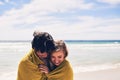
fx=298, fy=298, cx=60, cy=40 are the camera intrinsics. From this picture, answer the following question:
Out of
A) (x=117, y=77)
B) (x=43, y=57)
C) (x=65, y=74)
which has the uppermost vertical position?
(x=43, y=57)

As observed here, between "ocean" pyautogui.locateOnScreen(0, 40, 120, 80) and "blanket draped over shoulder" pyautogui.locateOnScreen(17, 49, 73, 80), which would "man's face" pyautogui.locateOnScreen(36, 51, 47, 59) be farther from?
"ocean" pyautogui.locateOnScreen(0, 40, 120, 80)

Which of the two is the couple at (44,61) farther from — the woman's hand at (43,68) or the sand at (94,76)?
the sand at (94,76)

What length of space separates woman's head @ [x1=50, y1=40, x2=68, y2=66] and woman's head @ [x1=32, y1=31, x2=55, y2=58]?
93mm

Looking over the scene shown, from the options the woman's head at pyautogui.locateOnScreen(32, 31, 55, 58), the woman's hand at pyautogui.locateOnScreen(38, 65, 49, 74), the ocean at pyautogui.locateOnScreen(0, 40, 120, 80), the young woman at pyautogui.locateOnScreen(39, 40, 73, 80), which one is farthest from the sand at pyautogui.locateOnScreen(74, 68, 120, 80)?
the woman's head at pyautogui.locateOnScreen(32, 31, 55, 58)

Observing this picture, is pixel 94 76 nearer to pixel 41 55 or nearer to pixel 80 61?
pixel 80 61

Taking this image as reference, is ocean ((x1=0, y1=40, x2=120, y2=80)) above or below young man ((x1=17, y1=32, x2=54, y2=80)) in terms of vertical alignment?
below

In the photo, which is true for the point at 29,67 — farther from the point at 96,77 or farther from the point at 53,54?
the point at 96,77

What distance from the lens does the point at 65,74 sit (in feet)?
11.4

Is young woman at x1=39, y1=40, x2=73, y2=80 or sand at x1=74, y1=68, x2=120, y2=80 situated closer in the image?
young woman at x1=39, y1=40, x2=73, y2=80

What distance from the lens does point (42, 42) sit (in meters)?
3.16

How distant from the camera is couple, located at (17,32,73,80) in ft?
10.5

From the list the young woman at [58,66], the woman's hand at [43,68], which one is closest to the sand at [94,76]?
the young woman at [58,66]

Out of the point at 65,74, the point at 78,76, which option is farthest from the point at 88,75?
the point at 65,74

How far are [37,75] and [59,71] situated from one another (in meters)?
0.27
